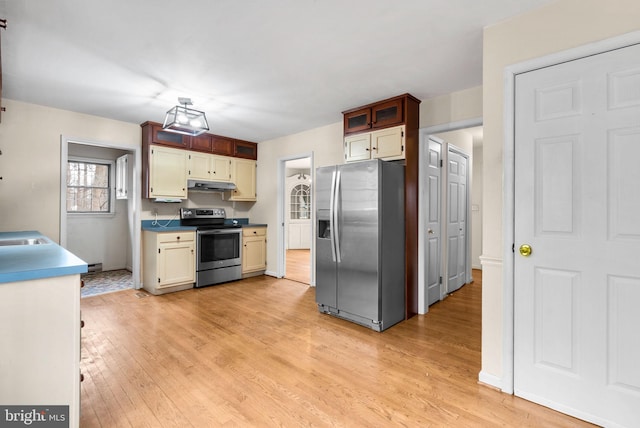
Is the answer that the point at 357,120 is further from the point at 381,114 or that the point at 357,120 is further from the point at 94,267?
the point at 94,267

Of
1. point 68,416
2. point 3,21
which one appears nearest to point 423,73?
point 3,21

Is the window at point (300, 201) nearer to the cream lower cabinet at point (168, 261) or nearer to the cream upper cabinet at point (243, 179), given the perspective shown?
the cream upper cabinet at point (243, 179)

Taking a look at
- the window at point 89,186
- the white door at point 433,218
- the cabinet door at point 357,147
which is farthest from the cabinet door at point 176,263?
the white door at point 433,218

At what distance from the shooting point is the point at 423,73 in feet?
9.04

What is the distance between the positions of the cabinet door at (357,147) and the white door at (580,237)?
1789 millimetres

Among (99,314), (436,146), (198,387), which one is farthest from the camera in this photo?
(436,146)

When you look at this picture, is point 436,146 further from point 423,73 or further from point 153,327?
point 153,327

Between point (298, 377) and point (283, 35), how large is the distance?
2441mm

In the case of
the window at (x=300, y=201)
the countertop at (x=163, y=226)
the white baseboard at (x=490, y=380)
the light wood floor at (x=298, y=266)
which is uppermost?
the window at (x=300, y=201)

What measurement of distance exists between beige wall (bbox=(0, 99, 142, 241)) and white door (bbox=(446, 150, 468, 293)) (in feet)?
16.2

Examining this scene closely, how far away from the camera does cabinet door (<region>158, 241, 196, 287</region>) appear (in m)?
4.20

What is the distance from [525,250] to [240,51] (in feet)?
8.17

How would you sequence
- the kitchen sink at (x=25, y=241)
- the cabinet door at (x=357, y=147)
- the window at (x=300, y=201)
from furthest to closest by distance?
the window at (x=300, y=201) < the cabinet door at (x=357, y=147) < the kitchen sink at (x=25, y=241)

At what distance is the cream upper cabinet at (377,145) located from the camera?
10.9ft
